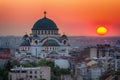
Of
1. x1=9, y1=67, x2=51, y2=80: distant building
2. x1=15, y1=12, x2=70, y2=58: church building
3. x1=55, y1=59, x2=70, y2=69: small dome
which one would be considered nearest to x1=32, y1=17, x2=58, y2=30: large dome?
x1=15, y1=12, x2=70, y2=58: church building

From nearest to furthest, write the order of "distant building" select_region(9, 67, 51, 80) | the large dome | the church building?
"distant building" select_region(9, 67, 51, 80) < the church building < the large dome

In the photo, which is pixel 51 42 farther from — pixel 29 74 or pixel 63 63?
pixel 29 74

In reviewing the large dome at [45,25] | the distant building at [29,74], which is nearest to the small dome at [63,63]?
the large dome at [45,25]

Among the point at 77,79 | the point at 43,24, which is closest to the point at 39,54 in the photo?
the point at 43,24

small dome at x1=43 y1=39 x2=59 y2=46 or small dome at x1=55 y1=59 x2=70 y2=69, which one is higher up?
small dome at x1=43 y1=39 x2=59 y2=46

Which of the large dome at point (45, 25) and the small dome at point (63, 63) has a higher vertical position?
the large dome at point (45, 25)

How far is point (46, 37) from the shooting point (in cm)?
5372

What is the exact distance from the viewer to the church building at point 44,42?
52.4 metres

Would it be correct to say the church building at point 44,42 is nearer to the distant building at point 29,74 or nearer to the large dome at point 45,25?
the large dome at point 45,25

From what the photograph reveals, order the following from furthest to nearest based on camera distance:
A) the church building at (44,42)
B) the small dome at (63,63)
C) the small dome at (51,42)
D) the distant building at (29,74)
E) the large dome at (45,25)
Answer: the large dome at (45,25)
the small dome at (51,42)
the church building at (44,42)
the small dome at (63,63)
the distant building at (29,74)

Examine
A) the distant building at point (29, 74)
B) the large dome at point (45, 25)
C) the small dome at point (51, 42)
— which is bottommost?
the distant building at point (29, 74)

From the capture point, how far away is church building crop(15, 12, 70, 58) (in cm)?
5238

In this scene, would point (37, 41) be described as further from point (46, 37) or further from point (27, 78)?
point (27, 78)

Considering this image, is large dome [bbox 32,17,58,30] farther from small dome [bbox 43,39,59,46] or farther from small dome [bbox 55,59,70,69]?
small dome [bbox 55,59,70,69]
